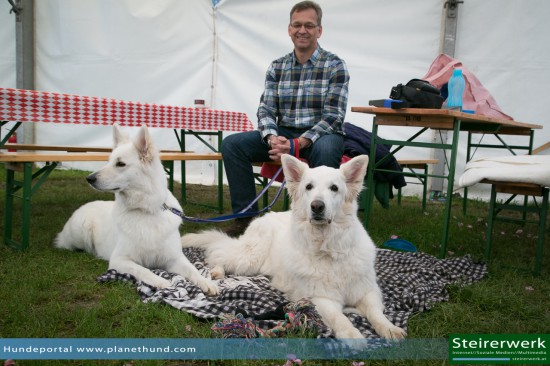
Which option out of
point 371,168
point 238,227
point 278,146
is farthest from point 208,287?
point 371,168

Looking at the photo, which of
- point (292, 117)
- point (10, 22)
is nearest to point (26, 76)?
point (10, 22)

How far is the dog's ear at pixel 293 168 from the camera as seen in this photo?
8.46 feet

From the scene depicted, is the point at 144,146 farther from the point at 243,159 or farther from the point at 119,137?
the point at 243,159

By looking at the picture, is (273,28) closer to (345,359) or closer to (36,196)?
(36,196)

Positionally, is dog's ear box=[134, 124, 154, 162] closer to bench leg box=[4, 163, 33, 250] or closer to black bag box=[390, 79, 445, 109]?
bench leg box=[4, 163, 33, 250]

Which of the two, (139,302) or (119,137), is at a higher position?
(119,137)

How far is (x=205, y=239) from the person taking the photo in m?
3.52

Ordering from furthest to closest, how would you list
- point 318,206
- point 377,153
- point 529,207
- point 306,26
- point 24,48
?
point 24,48
point 377,153
point 306,26
point 529,207
point 318,206

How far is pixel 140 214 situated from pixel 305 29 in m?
2.13

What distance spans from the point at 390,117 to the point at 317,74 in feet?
2.54

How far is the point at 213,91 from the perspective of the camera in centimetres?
763

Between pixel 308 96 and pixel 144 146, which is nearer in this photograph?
pixel 144 146

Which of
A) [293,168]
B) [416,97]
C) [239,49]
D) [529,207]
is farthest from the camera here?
[239,49]

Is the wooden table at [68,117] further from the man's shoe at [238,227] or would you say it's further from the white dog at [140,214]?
the man's shoe at [238,227]
